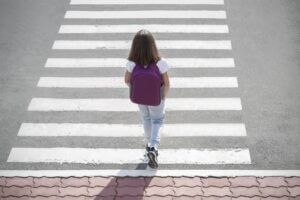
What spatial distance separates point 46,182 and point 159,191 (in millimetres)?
1717

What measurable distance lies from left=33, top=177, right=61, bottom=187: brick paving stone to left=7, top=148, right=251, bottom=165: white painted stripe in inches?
17.2

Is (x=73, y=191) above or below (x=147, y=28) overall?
below

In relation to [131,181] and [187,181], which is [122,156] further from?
[187,181]

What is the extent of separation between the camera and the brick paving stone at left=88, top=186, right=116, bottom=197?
22.7 feet

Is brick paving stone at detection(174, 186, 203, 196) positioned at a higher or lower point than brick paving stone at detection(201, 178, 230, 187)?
lower

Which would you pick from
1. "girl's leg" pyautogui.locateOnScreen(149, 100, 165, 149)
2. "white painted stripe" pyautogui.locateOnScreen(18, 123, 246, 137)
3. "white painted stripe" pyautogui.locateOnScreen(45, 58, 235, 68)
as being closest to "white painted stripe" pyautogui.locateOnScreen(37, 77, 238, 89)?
"white painted stripe" pyautogui.locateOnScreen(45, 58, 235, 68)

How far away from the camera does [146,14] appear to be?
37.7 feet

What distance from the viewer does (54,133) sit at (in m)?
8.17

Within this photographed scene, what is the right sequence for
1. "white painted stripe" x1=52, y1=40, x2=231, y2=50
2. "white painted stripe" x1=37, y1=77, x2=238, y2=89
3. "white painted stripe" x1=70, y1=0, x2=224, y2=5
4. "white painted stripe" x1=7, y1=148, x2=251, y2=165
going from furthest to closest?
"white painted stripe" x1=70, y1=0, x2=224, y2=5
"white painted stripe" x1=52, y1=40, x2=231, y2=50
"white painted stripe" x1=37, y1=77, x2=238, y2=89
"white painted stripe" x1=7, y1=148, x2=251, y2=165

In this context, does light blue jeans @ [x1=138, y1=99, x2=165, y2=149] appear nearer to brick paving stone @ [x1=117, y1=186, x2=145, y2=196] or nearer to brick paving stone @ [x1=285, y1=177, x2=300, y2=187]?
brick paving stone @ [x1=117, y1=186, x2=145, y2=196]

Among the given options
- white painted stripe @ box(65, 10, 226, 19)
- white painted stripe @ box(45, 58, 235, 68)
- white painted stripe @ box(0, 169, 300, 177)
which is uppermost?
white painted stripe @ box(65, 10, 226, 19)

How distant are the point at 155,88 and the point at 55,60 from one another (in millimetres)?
4027

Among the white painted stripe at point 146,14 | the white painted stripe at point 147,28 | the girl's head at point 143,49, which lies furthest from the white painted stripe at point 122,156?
the white painted stripe at point 146,14

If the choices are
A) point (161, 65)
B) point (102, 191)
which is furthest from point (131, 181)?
point (161, 65)
